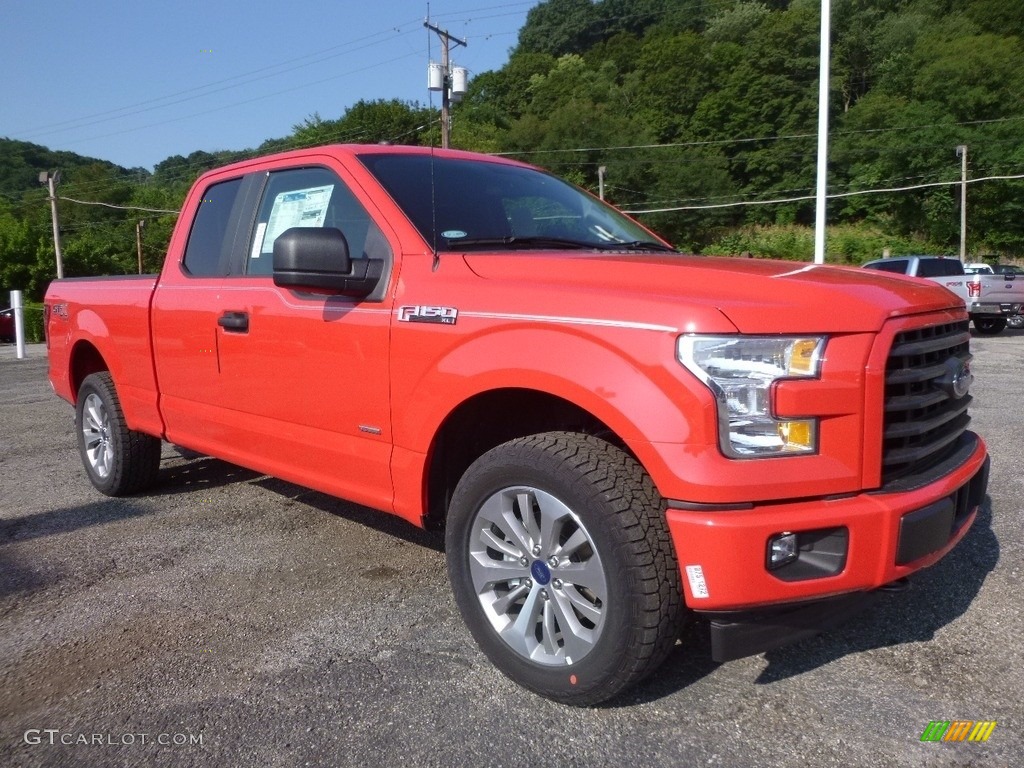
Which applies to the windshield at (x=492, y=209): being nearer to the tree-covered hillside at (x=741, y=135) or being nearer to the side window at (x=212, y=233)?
the side window at (x=212, y=233)

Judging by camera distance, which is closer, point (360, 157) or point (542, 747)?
point (542, 747)

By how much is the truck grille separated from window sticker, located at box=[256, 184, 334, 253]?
2381mm

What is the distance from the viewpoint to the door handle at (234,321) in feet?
12.3

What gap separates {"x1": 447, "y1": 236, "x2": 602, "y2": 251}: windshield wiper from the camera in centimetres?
325

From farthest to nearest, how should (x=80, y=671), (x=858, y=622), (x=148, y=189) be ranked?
(x=148, y=189)
(x=858, y=622)
(x=80, y=671)

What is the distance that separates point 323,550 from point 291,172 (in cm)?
182

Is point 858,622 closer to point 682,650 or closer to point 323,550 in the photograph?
point 682,650

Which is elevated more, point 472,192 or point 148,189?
point 148,189

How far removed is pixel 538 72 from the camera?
74125mm

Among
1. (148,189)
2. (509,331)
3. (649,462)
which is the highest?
(148,189)

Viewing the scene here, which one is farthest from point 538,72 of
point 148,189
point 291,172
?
point 291,172

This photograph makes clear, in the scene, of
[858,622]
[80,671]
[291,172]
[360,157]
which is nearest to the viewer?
[80,671]

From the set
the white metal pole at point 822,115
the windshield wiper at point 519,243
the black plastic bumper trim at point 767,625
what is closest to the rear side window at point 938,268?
the white metal pole at point 822,115

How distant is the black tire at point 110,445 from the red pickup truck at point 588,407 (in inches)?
55.1
